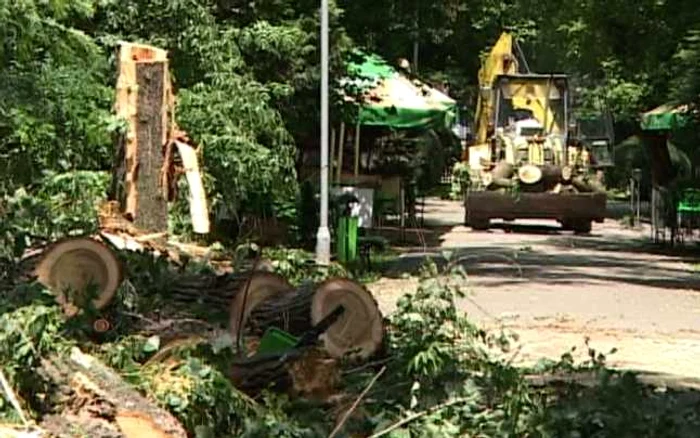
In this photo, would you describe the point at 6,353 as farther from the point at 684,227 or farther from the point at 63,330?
the point at 684,227

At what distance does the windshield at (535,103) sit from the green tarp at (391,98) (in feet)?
11.5

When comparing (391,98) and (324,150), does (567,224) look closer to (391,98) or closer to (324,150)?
(391,98)

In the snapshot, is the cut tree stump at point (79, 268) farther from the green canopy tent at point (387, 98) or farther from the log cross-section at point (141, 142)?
the green canopy tent at point (387, 98)

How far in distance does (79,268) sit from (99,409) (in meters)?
2.31

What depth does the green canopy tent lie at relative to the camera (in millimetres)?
19828

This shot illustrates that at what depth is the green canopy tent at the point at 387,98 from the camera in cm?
1983

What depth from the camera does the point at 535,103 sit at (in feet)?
103

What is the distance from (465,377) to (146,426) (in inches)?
79.4

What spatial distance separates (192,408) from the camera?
6789mm

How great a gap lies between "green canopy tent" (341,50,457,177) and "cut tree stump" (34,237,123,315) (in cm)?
1079

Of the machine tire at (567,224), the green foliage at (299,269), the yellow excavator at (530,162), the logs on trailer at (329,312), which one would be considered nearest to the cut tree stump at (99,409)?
the logs on trailer at (329,312)

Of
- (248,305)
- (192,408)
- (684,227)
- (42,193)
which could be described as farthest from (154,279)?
(684,227)

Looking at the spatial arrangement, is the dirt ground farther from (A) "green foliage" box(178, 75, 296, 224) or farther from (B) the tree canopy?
(B) the tree canopy

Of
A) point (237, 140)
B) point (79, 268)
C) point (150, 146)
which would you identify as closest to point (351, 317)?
Result: point (79, 268)
